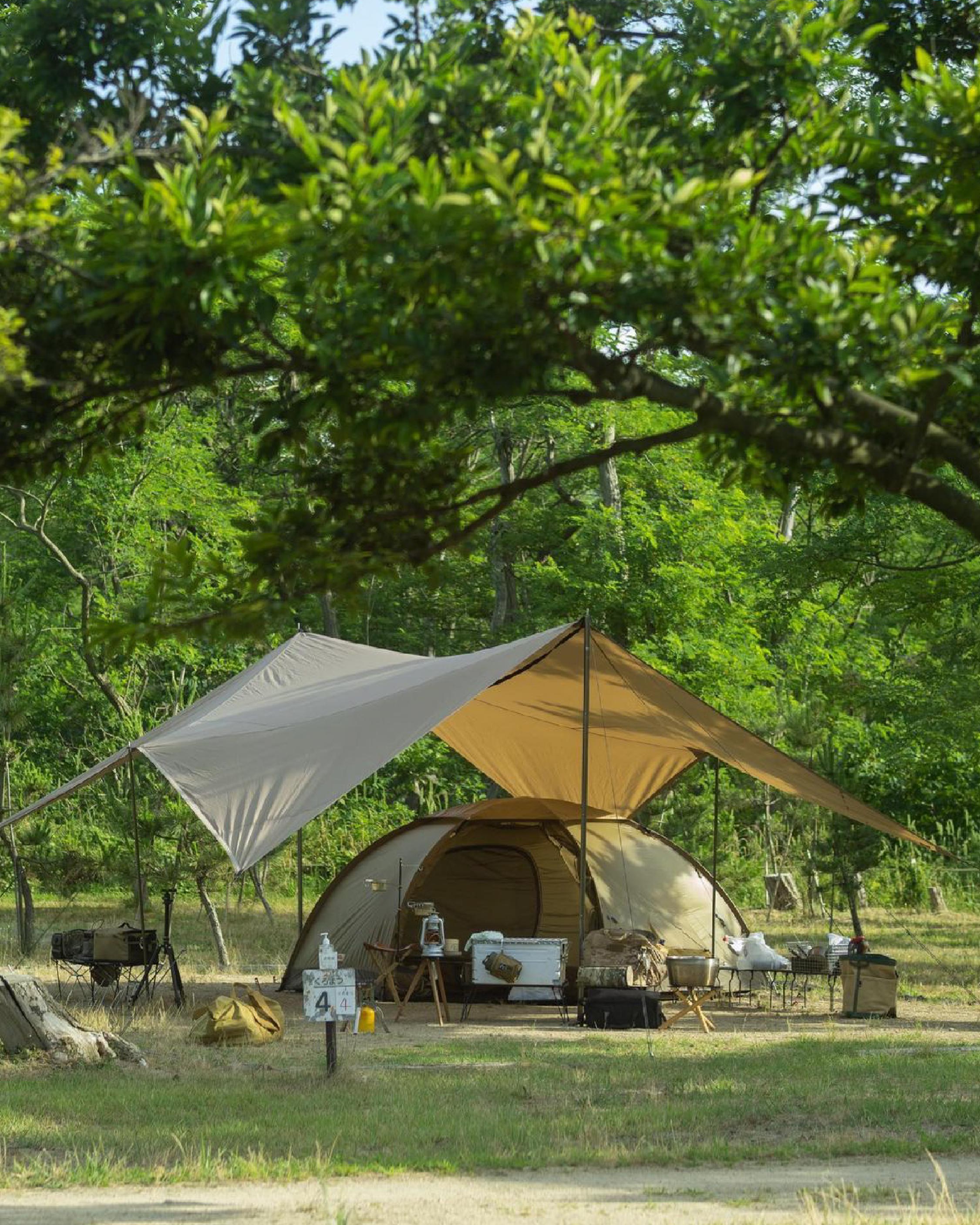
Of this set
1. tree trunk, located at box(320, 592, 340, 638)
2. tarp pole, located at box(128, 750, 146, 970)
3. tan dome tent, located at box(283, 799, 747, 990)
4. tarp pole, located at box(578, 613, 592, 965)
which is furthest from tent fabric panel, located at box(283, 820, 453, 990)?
tree trunk, located at box(320, 592, 340, 638)

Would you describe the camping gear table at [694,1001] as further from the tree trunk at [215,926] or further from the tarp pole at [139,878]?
the tree trunk at [215,926]

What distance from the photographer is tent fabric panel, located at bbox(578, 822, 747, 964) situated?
12594 mm

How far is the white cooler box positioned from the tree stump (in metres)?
3.16

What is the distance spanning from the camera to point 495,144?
3.54 m

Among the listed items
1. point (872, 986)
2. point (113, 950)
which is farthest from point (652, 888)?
point (113, 950)

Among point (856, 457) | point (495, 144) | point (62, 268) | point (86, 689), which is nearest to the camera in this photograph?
point (495, 144)

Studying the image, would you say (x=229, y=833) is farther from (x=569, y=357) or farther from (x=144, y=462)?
(x=144, y=462)

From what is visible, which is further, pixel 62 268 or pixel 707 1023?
pixel 707 1023

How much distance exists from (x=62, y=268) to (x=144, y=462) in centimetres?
1623

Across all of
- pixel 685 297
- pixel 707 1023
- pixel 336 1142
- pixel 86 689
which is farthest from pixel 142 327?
pixel 86 689

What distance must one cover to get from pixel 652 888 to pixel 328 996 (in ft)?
18.9

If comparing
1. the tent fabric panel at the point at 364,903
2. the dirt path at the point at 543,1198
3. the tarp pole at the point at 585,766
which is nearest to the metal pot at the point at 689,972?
the tarp pole at the point at 585,766

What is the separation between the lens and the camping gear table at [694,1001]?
1002 centimetres

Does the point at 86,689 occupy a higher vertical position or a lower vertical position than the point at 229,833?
higher
